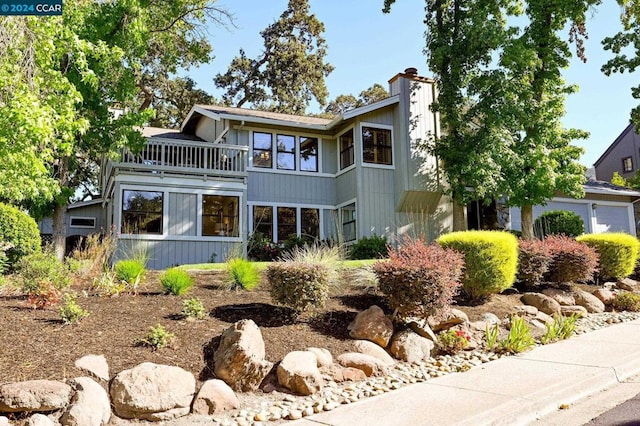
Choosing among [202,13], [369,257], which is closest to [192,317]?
[369,257]

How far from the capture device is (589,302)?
9.93 metres

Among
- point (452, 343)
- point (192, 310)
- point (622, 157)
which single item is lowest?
point (452, 343)

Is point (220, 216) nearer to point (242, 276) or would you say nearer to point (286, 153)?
point (286, 153)

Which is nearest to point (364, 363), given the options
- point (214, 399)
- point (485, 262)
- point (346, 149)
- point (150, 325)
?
point (214, 399)

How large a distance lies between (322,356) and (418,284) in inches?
69.5

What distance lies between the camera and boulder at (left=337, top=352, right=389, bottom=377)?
5922 millimetres

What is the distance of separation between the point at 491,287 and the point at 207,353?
5319mm

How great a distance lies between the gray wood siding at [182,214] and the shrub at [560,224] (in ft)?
40.0

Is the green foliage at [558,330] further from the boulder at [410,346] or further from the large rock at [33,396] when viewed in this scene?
the large rock at [33,396]

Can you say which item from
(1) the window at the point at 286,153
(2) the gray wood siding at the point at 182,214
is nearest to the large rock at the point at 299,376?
(2) the gray wood siding at the point at 182,214

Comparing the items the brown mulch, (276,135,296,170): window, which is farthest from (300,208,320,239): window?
→ the brown mulch

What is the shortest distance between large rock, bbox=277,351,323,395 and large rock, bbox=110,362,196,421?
935 millimetres

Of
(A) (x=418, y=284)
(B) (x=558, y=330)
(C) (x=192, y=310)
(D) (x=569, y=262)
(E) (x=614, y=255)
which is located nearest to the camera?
(C) (x=192, y=310)

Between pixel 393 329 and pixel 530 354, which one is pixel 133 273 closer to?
pixel 393 329
